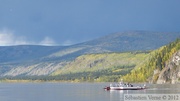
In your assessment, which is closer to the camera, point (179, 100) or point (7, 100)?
point (179, 100)

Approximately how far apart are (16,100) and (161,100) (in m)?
54.1

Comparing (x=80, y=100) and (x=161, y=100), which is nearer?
(x=161, y=100)

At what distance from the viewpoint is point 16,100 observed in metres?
163

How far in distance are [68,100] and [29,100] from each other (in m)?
15.0

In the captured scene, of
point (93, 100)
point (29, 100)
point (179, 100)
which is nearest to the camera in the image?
point (179, 100)

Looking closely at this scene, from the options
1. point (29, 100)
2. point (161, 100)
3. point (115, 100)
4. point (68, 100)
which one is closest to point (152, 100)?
point (161, 100)

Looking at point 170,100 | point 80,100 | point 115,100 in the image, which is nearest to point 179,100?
point 170,100

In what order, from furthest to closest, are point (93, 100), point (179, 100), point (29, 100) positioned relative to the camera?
point (29, 100) < point (93, 100) < point (179, 100)

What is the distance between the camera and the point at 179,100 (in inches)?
5212

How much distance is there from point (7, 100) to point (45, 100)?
572 inches

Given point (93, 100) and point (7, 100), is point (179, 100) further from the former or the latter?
point (7, 100)

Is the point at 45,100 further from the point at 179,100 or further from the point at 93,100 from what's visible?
the point at 179,100

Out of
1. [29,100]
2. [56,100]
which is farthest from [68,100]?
[29,100]

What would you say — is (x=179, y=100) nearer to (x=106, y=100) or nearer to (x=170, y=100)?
(x=170, y=100)
